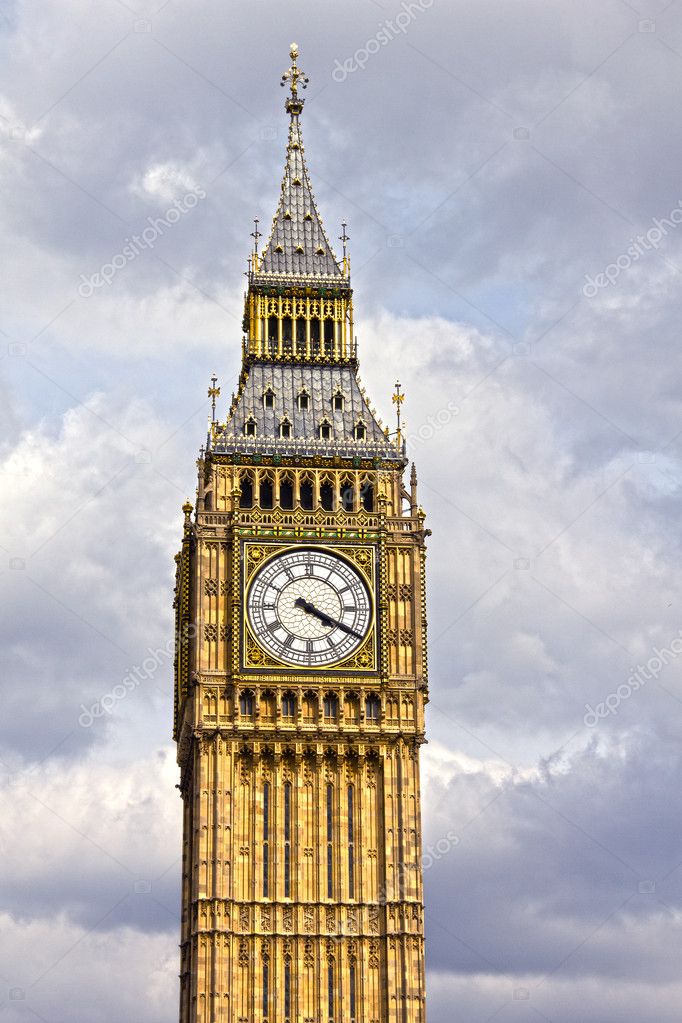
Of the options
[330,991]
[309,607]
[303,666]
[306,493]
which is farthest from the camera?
[306,493]

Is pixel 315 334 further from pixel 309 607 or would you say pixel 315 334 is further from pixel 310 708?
pixel 310 708

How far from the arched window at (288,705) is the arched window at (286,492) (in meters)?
7.75

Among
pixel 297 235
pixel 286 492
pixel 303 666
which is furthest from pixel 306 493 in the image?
pixel 297 235

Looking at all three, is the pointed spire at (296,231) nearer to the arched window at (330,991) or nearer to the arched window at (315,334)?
the arched window at (315,334)

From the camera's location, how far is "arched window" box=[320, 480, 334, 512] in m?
100

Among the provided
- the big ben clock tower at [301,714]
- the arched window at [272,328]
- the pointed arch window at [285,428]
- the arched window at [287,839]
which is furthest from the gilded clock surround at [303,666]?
the arched window at [272,328]

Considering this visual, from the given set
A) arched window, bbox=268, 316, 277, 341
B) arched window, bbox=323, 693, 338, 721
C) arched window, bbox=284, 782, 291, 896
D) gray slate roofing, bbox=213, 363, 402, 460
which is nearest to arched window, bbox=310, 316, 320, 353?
gray slate roofing, bbox=213, 363, 402, 460

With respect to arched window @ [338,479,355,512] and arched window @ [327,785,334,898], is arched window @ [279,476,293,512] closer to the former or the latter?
arched window @ [338,479,355,512]

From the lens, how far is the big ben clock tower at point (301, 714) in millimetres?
93188

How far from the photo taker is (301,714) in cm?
9594

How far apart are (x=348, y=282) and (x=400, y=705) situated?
61.8ft

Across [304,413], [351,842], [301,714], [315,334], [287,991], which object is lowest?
[287,991]

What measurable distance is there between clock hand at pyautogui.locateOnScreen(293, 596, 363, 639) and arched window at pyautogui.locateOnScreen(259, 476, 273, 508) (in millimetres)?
4452

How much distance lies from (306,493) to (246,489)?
7.59 feet
